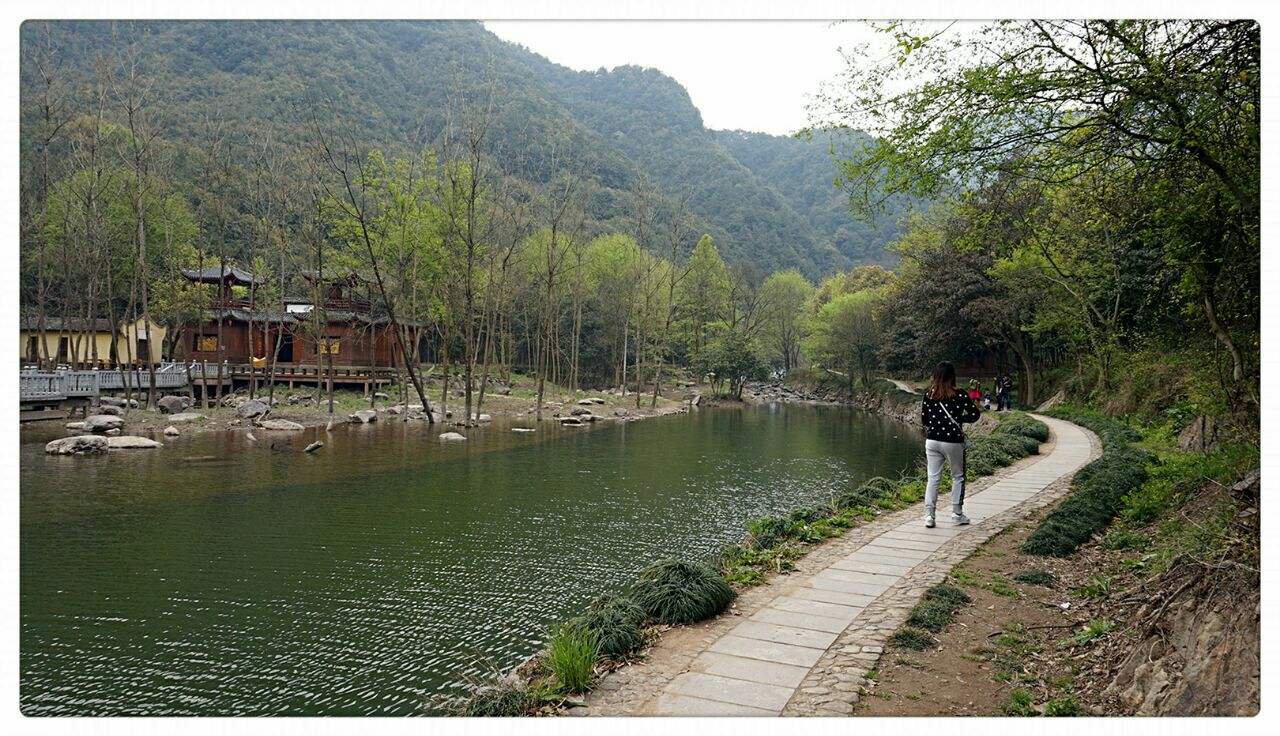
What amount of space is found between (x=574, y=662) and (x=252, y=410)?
26.1m

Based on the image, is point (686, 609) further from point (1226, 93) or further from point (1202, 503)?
point (1226, 93)

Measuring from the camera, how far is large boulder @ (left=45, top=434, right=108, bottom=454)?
1778 cm

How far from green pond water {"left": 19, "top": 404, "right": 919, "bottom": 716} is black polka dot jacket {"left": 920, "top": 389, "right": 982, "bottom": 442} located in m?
3.65

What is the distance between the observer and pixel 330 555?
10.0 m

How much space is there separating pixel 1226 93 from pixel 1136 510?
14.8ft

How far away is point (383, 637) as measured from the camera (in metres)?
7.14

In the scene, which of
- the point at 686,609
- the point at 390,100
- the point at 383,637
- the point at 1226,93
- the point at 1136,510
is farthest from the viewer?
the point at 390,100

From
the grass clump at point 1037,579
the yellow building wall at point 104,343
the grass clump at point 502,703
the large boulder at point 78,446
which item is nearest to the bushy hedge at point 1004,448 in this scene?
the grass clump at point 1037,579

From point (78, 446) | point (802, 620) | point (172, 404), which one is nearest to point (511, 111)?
point (172, 404)

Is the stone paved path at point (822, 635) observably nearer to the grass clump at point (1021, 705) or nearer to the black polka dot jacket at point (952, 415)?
the grass clump at point (1021, 705)

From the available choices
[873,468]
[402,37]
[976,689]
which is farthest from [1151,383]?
[402,37]

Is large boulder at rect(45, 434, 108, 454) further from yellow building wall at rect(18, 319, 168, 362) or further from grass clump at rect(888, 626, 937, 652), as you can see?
grass clump at rect(888, 626, 937, 652)

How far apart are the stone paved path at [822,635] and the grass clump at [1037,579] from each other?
64cm

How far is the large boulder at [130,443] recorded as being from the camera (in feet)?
62.2
